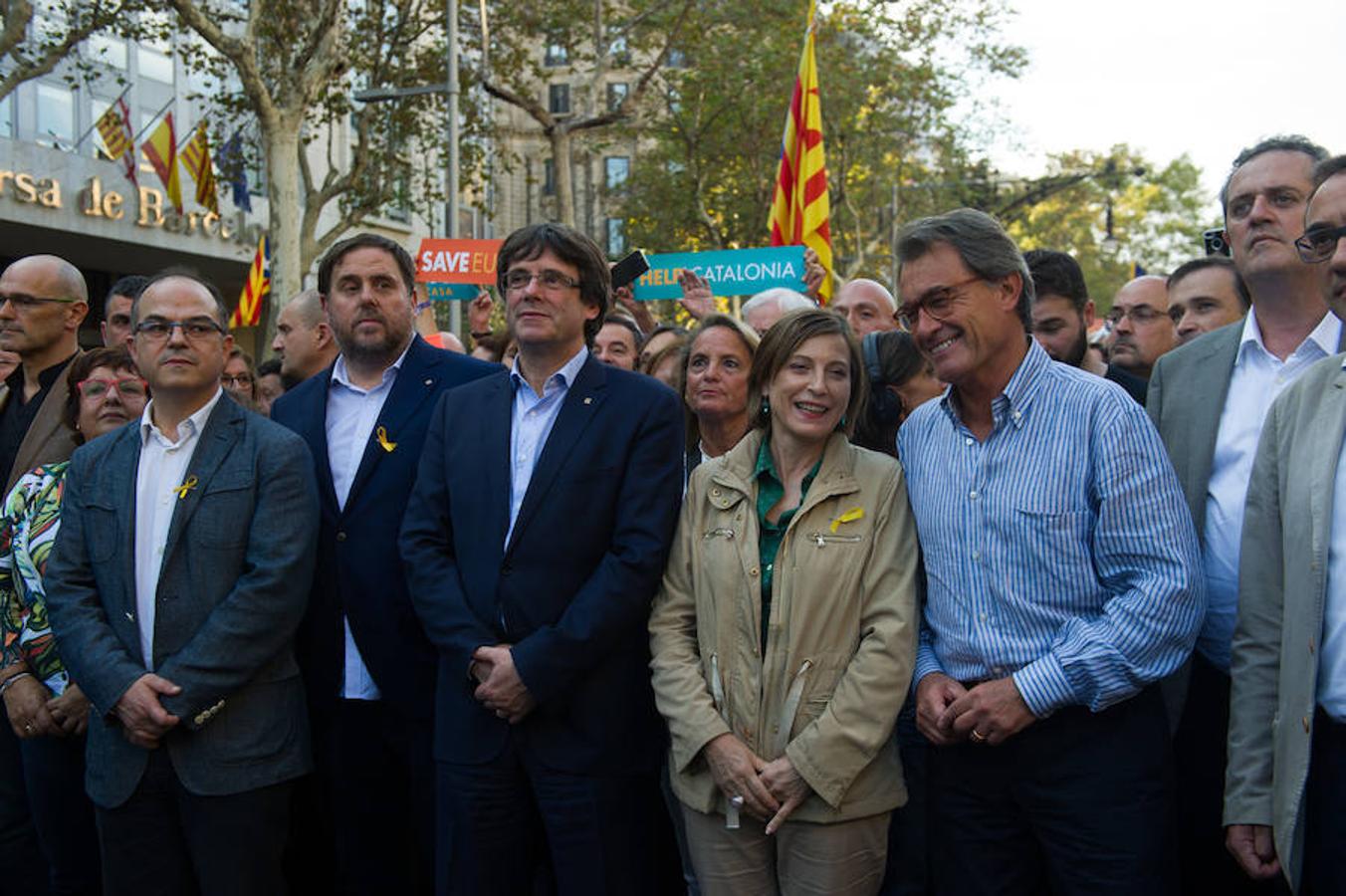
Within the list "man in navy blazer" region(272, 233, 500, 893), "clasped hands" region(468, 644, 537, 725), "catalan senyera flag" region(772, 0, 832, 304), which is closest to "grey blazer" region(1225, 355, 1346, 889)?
"clasped hands" region(468, 644, 537, 725)

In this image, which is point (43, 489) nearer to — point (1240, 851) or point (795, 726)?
point (795, 726)

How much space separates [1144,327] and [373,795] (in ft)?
16.4

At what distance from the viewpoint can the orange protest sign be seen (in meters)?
12.0

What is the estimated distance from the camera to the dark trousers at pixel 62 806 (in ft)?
13.6

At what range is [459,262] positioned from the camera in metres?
12.1

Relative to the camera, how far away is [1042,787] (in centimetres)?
297

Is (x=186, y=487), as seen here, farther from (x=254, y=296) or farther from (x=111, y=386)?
(x=254, y=296)

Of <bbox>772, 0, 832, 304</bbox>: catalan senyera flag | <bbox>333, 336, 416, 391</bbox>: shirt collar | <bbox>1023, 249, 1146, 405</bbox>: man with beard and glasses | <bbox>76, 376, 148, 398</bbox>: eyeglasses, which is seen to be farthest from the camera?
<bbox>772, 0, 832, 304</bbox>: catalan senyera flag

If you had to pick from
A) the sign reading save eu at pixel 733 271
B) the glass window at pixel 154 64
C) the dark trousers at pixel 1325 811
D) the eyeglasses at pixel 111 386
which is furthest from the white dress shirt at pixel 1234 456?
the glass window at pixel 154 64

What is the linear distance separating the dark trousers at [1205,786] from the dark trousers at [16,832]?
4.12 meters

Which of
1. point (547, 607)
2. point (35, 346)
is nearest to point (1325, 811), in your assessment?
point (547, 607)

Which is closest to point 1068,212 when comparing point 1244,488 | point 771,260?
point 771,260

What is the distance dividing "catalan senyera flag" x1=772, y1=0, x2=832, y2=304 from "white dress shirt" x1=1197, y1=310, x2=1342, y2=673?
5.82m

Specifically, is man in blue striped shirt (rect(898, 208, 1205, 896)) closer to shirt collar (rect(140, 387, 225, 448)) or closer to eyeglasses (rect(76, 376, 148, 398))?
shirt collar (rect(140, 387, 225, 448))
